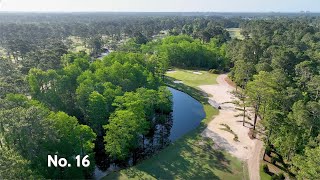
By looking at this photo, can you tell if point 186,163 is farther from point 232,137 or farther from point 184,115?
point 184,115

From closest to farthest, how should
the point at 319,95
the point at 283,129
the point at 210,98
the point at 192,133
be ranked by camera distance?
the point at 283,129 < the point at 192,133 < the point at 319,95 < the point at 210,98

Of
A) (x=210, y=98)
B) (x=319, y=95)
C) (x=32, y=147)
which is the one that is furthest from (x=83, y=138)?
(x=319, y=95)

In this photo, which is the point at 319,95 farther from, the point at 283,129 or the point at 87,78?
the point at 87,78

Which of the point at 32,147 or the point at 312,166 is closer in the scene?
the point at 312,166

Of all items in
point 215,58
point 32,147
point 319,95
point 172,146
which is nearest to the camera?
point 32,147

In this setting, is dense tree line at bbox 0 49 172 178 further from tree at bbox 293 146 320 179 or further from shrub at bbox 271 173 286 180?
tree at bbox 293 146 320 179

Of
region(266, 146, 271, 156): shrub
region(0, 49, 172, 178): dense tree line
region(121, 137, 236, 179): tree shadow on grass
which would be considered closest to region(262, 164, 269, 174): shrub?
region(266, 146, 271, 156): shrub
